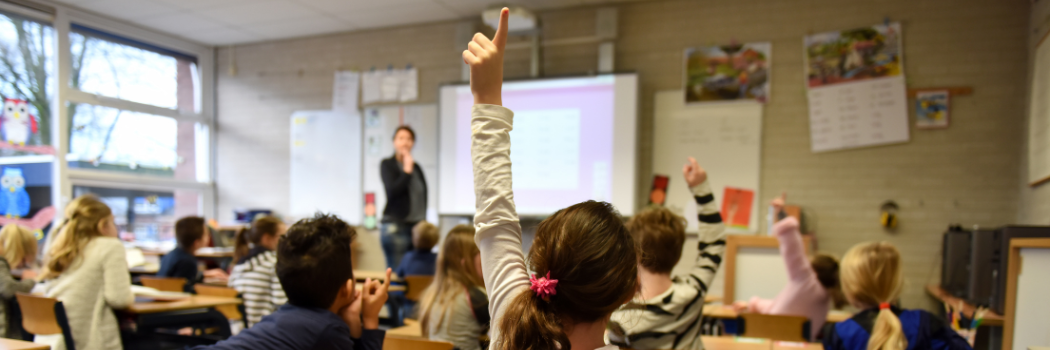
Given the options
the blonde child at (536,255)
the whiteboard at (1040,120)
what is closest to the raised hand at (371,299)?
the blonde child at (536,255)

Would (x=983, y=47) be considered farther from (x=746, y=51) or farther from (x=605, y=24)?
(x=605, y=24)

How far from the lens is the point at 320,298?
1470mm

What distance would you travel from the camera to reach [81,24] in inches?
217

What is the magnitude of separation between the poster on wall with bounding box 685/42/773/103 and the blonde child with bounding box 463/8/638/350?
13.1 feet

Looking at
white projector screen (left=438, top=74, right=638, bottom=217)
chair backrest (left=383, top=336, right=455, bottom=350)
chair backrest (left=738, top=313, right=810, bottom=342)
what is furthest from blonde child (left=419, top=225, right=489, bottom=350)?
white projector screen (left=438, top=74, right=638, bottom=217)

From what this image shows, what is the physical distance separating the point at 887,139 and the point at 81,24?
20.9ft

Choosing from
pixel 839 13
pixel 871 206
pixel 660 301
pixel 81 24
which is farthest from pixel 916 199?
pixel 81 24

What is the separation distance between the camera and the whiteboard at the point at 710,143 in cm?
458

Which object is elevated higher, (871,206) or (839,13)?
(839,13)

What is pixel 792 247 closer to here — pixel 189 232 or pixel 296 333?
pixel 296 333

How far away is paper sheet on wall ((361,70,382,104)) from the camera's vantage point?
581cm

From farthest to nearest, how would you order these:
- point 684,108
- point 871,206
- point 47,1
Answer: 1. point 47,1
2. point 684,108
3. point 871,206

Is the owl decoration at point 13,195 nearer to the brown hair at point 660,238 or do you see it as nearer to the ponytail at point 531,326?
the brown hair at point 660,238

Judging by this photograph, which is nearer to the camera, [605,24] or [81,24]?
[605,24]
